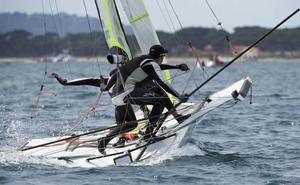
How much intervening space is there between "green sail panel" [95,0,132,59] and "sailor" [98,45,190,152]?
906mm

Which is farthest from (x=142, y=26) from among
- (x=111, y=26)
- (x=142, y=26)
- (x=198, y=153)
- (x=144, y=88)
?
(x=198, y=153)

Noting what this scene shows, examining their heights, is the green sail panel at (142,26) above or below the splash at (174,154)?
above

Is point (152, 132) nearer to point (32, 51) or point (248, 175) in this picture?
point (248, 175)

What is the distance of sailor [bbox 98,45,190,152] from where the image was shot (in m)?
11.4

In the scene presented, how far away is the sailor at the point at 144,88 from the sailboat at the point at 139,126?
0.48 ft

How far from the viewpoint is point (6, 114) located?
1825cm

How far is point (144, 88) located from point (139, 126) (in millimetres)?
1006

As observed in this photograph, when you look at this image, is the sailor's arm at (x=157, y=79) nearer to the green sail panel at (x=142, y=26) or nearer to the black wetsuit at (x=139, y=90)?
the black wetsuit at (x=139, y=90)

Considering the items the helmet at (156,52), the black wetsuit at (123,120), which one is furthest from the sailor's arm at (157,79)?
the black wetsuit at (123,120)

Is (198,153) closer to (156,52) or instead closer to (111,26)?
(156,52)

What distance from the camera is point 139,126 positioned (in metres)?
12.5

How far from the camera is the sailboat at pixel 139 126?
11.3m

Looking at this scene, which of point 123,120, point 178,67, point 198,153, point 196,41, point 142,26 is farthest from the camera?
point 196,41

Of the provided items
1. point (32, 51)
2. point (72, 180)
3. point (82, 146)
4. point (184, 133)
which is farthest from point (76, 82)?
point (32, 51)
